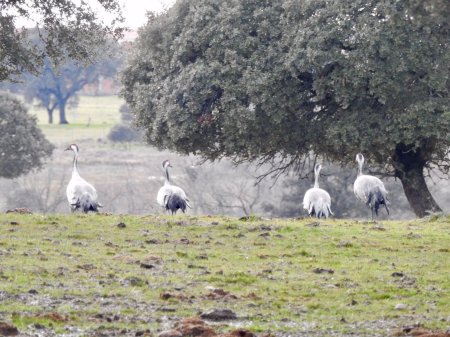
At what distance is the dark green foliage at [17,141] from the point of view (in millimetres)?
51406

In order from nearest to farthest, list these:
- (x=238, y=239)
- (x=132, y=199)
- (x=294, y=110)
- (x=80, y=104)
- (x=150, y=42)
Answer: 1. (x=238, y=239)
2. (x=294, y=110)
3. (x=150, y=42)
4. (x=132, y=199)
5. (x=80, y=104)

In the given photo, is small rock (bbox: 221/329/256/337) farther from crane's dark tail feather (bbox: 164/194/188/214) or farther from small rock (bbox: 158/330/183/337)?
crane's dark tail feather (bbox: 164/194/188/214)

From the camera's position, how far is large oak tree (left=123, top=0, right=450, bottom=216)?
2873cm

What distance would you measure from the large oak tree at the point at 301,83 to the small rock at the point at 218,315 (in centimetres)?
1573

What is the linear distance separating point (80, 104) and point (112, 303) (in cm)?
10866

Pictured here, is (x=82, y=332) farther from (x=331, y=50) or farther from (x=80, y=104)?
(x=80, y=104)

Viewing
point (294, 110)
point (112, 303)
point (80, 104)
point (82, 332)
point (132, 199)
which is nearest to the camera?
point (82, 332)

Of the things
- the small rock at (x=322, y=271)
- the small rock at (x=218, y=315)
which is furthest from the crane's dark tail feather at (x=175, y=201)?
the small rock at (x=218, y=315)

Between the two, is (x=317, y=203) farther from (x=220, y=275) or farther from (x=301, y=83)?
(x=220, y=275)

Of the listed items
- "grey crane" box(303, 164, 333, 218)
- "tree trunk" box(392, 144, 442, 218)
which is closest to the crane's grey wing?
"grey crane" box(303, 164, 333, 218)

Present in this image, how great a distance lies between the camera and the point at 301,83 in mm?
30781

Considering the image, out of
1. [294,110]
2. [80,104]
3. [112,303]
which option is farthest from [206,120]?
[80,104]

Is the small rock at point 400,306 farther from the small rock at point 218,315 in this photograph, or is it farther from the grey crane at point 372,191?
the grey crane at point 372,191

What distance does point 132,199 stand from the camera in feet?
202
